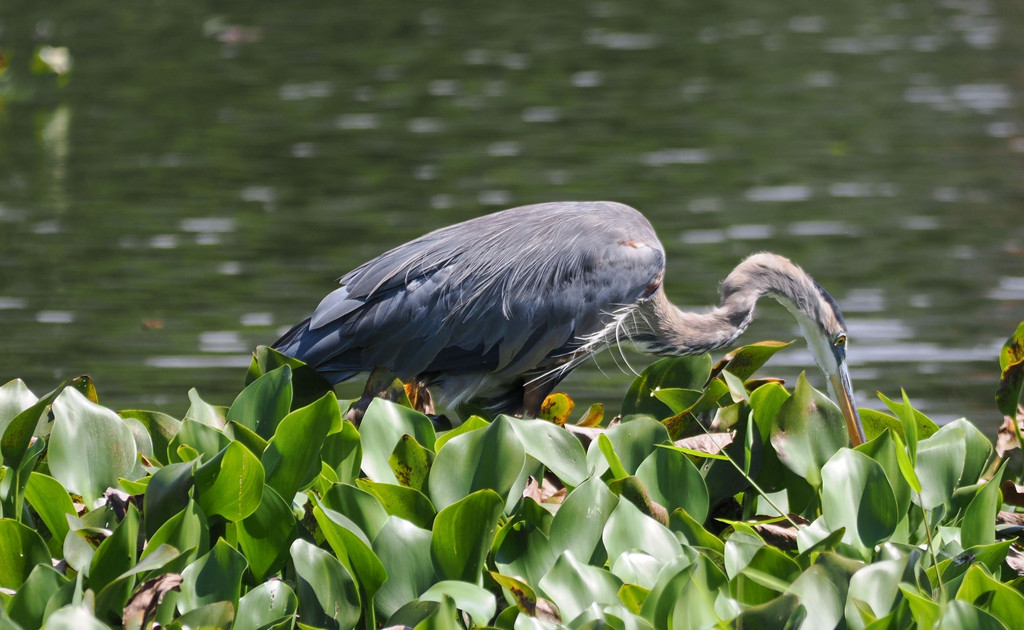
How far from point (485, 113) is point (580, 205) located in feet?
27.5

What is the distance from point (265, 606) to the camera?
282cm

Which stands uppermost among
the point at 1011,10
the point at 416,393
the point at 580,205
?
the point at 580,205

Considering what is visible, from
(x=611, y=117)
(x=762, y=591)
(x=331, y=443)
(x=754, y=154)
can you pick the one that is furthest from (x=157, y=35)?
(x=762, y=591)

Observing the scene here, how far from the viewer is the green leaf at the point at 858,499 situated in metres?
3.07

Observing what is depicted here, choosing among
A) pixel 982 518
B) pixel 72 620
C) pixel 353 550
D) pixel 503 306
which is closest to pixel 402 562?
pixel 353 550

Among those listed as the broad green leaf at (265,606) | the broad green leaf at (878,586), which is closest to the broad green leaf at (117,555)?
the broad green leaf at (265,606)

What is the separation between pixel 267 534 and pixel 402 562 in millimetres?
389

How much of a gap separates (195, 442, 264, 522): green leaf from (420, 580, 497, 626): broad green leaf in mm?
493

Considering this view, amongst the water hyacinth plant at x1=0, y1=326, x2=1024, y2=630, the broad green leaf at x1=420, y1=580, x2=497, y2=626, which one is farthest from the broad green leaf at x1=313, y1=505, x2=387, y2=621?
the broad green leaf at x1=420, y1=580, x2=497, y2=626

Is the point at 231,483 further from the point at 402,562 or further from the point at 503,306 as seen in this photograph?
the point at 503,306

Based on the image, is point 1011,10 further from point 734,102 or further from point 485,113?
point 485,113

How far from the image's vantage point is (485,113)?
13961mm

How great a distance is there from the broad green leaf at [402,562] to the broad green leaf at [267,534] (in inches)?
11.0

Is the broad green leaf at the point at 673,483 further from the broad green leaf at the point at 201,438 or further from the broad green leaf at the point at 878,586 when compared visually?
the broad green leaf at the point at 201,438
